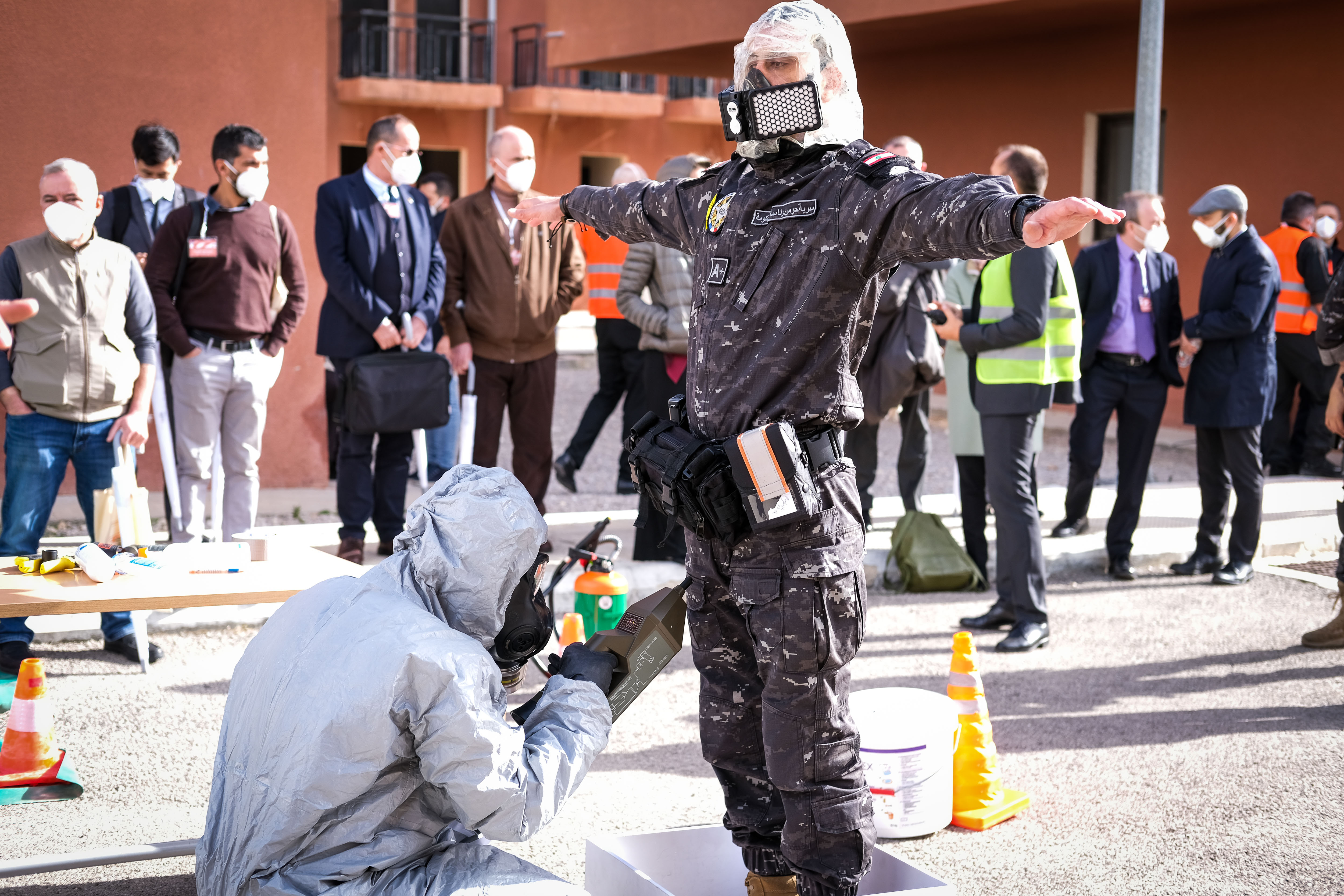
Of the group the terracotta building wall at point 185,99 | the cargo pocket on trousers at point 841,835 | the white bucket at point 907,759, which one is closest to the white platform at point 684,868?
the cargo pocket on trousers at point 841,835

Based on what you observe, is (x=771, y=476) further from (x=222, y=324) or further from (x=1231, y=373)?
(x=1231, y=373)

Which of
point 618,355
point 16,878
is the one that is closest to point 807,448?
point 16,878

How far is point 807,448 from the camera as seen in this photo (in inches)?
132

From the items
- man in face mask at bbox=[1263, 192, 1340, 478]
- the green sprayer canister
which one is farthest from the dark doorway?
the green sprayer canister

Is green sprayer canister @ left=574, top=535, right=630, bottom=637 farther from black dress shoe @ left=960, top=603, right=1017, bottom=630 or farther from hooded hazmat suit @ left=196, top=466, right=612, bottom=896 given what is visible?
hooded hazmat suit @ left=196, top=466, right=612, bottom=896

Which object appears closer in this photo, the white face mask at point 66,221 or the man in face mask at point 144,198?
the white face mask at point 66,221

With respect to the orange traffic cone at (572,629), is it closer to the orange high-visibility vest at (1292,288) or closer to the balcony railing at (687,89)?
the orange high-visibility vest at (1292,288)

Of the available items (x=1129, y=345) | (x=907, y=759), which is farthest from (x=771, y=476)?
(x=1129, y=345)

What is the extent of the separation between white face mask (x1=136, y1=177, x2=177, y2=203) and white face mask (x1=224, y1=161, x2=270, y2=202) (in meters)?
0.74

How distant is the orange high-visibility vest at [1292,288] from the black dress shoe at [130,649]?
9.22 metres

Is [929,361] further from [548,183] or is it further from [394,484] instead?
[548,183]

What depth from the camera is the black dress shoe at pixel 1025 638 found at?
651cm

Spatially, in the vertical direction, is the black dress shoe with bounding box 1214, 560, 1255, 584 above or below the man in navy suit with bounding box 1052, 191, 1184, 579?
below

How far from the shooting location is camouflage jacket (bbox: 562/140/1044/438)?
10.4 feet
